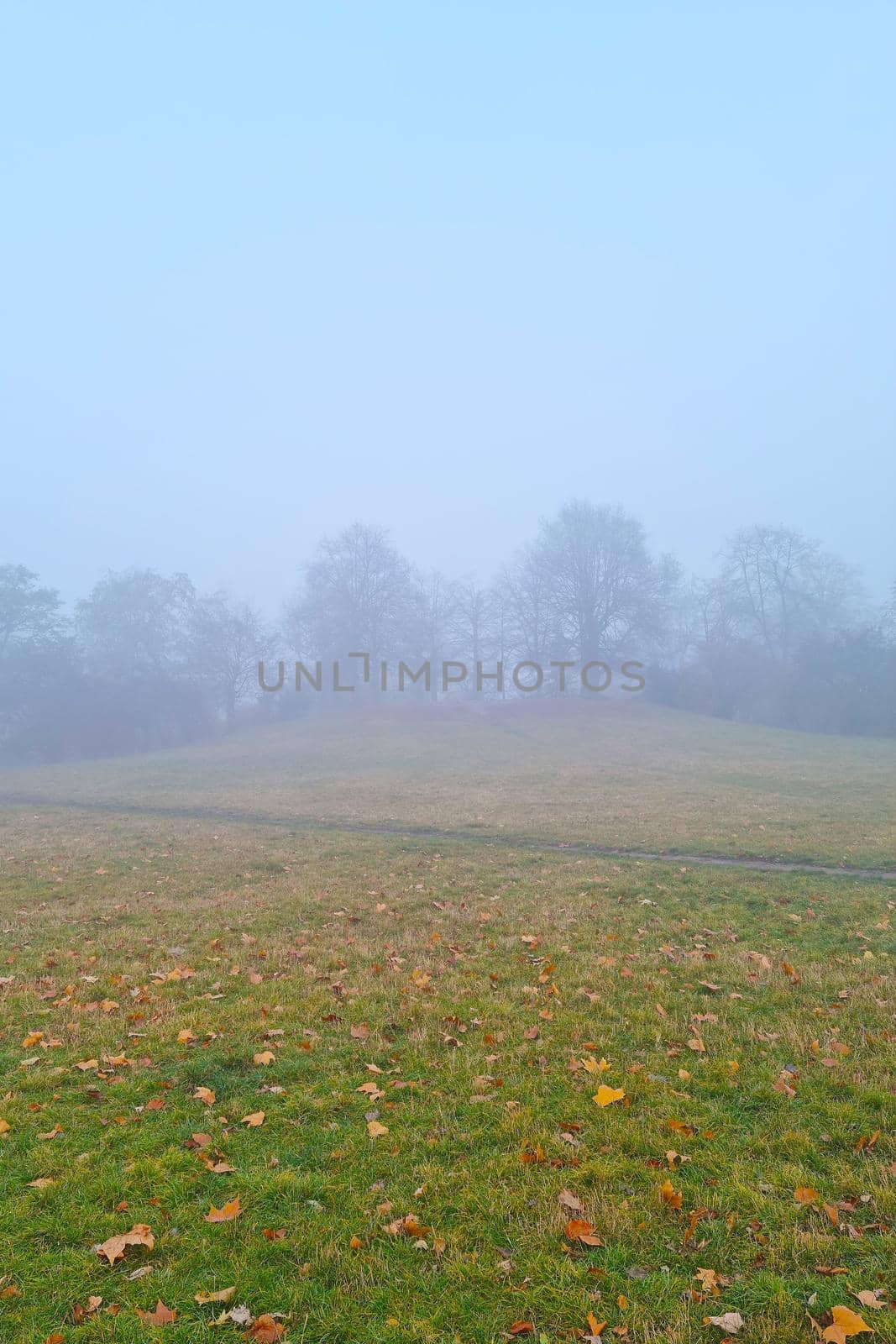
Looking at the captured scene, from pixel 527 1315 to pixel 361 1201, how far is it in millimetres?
1192

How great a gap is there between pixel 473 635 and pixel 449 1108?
64.3 m

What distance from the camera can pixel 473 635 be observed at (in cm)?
6888

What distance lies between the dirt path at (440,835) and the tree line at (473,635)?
90.9 ft

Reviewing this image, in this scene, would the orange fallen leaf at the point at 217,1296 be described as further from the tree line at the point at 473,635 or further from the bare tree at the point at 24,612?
the bare tree at the point at 24,612

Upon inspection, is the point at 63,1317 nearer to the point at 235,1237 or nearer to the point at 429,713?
the point at 235,1237

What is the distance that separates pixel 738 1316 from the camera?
312cm

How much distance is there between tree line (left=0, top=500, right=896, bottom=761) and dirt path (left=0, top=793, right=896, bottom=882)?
27.7m

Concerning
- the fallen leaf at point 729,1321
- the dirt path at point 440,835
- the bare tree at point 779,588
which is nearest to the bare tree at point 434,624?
the bare tree at point 779,588

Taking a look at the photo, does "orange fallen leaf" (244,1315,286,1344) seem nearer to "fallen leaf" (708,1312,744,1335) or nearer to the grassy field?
the grassy field

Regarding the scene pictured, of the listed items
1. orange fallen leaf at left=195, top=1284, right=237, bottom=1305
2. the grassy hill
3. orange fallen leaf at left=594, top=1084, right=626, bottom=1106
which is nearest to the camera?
orange fallen leaf at left=195, top=1284, right=237, bottom=1305

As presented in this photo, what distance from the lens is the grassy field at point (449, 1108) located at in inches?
131

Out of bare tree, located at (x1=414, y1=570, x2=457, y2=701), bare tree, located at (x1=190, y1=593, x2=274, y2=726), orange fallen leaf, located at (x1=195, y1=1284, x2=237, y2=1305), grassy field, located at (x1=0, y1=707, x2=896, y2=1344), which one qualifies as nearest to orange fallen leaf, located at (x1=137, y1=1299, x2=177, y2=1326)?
grassy field, located at (x1=0, y1=707, x2=896, y2=1344)

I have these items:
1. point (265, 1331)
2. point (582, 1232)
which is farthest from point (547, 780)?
point (265, 1331)

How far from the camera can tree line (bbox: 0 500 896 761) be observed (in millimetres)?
51594
